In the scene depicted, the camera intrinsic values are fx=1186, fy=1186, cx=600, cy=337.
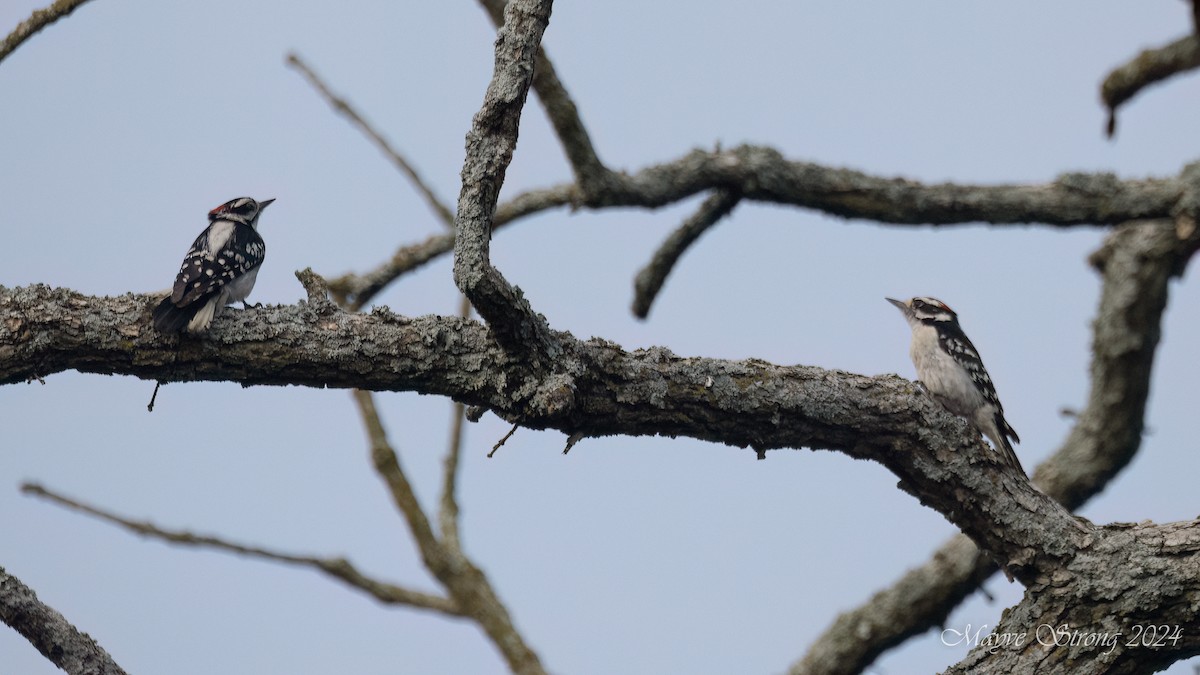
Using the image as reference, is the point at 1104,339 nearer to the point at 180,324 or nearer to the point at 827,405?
the point at 827,405

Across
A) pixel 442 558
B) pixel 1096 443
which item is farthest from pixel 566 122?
pixel 1096 443

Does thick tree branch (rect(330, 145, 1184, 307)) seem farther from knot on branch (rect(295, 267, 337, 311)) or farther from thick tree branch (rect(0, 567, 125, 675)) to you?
thick tree branch (rect(0, 567, 125, 675))

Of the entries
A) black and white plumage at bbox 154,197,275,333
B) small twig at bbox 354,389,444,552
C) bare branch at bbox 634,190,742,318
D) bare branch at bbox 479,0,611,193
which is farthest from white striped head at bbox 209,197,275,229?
bare branch at bbox 634,190,742,318

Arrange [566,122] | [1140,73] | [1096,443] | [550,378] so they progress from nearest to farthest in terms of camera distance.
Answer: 1. [550,378]
2. [566,122]
3. [1140,73]
4. [1096,443]

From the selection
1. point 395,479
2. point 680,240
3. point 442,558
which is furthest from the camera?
point 395,479

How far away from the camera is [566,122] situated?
6230 mm

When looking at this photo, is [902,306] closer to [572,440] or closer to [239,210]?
[572,440]

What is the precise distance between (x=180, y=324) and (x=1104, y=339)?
5.60 m

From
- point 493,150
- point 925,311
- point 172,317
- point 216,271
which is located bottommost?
point 172,317

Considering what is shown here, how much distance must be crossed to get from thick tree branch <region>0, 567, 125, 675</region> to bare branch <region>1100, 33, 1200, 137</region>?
5862mm

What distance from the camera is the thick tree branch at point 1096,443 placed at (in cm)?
704

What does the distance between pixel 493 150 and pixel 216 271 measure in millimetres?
1695

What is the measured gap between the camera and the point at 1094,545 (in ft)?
15.2

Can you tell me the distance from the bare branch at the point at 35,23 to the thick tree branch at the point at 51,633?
201 centimetres
